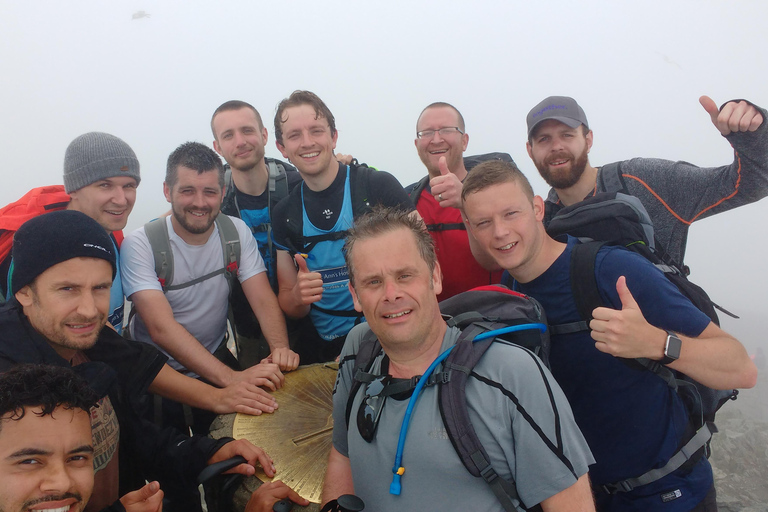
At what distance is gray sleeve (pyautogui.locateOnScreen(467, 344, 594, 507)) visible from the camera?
158cm

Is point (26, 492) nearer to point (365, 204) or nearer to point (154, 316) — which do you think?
point (154, 316)

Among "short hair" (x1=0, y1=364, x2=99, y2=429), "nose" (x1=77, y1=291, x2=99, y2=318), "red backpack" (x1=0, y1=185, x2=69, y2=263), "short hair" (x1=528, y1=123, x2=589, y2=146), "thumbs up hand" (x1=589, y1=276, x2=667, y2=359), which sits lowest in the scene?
"thumbs up hand" (x1=589, y1=276, x2=667, y2=359)

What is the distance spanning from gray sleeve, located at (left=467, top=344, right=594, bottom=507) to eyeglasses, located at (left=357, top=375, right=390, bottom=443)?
1.28 feet

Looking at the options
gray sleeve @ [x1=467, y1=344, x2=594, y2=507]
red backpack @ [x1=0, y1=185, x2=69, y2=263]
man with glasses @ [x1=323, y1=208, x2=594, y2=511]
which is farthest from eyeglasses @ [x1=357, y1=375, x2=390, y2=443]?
red backpack @ [x1=0, y1=185, x2=69, y2=263]

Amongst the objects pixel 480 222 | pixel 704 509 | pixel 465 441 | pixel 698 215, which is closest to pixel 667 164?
pixel 698 215

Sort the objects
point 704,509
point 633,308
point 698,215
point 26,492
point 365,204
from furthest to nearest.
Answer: point 365,204, point 698,215, point 704,509, point 633,308, point 26,492

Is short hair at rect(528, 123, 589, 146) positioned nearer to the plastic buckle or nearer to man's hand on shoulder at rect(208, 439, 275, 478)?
the plastic buckle

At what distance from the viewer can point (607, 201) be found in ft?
7.95

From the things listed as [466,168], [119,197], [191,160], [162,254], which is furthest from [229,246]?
[466,168]

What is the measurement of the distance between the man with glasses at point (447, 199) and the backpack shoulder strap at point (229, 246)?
59.2 inches

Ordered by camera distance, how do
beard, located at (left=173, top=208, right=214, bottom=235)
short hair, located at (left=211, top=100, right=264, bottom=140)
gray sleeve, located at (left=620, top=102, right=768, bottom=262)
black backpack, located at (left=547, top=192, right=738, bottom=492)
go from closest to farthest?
black backpack, located at (left=547, top=192, right=738, bottom=492) → gray sleeve, located at (left=620, top=102, right=768, bottom=262) → beard, located at (left=173, top=208, right=214, bottom=235) → short hair, located at (left=211, top=100, right=264, bottom=140)

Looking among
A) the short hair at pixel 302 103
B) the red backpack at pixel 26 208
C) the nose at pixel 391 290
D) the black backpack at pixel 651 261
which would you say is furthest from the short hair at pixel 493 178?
the red backpack at pixel 26 208

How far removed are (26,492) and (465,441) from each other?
60.1 inches

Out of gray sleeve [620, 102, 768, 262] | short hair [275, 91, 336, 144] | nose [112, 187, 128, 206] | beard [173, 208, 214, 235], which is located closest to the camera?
gray sleeve [620, 102, 768, 262]
